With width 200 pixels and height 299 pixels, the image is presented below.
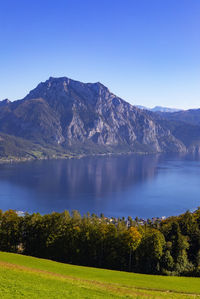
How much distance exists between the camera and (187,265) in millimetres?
51219

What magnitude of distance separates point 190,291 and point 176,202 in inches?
5824

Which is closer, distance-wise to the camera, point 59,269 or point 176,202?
point 59,269

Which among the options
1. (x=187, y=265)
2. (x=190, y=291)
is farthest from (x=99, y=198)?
(x=190, y=291)

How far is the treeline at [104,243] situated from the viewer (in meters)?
51.6

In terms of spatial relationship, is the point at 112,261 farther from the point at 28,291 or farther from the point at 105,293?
the point at 28,291

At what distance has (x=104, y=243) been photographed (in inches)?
2212

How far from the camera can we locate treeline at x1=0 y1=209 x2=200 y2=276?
2031 inches

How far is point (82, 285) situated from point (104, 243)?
88.1 feet

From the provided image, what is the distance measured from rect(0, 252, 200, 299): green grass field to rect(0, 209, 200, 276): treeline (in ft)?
28.3

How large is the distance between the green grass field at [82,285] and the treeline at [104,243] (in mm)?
8630

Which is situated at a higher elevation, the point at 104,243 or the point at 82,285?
the point at 82,285

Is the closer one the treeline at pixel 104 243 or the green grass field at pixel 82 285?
the green grass field at pixel 82 285

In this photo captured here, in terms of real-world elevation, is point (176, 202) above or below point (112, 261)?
below

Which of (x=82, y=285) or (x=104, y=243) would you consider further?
(x=104, y=243)
